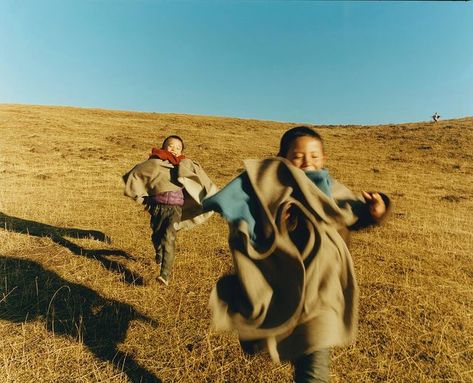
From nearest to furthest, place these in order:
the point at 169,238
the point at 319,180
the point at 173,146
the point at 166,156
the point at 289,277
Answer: the point at 289,277, the point at 319,180, the point at 169,238, the point at 166,156, the point at 173,146

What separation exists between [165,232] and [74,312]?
4.87 feet

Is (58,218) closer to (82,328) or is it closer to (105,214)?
(105,214)

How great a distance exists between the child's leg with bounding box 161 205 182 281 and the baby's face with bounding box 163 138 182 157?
2.67ft

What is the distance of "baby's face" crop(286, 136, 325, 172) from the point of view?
9.52 feet

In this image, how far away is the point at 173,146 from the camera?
5945mm

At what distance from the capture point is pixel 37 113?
103 feet

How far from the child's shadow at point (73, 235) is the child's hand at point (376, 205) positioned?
342 cm

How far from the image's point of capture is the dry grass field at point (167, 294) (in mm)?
3570

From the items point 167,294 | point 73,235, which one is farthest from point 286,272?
point 73,235

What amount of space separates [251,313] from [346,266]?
2.26ft

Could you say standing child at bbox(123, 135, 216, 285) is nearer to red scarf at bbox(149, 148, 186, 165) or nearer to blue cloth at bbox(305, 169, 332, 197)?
red scarf at bbox(149, 148, 186, 165)

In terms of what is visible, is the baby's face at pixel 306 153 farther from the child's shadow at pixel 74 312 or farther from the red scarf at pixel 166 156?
the red scarf at pixel 166 156

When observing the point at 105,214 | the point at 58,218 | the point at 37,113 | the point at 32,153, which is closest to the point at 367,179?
the point at 105,214

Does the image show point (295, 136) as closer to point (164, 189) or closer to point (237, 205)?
point (237, 205)
